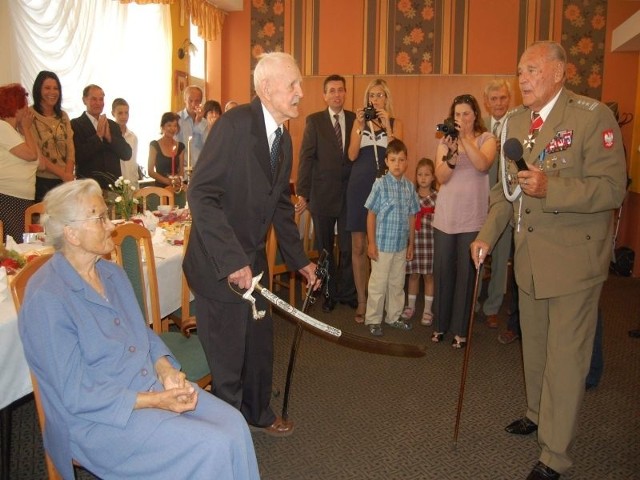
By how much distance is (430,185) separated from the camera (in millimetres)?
4645

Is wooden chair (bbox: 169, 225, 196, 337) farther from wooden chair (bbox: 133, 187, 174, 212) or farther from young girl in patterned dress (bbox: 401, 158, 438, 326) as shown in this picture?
young girl in patterned dress (bbox: 401, 158, 438, 326)

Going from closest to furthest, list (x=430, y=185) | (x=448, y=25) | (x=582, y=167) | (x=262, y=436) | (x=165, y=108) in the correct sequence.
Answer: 1. (x=582, y=167)
2. (x=262, y=436)
3. (x=430, y=185)
4. (x=165, y=108)
5. (x=448, y=25)

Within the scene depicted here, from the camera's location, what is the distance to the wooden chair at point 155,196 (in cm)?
466

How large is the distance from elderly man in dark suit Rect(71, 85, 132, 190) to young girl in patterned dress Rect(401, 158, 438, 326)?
2.59 metres

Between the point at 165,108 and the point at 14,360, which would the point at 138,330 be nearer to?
the point at 14,360

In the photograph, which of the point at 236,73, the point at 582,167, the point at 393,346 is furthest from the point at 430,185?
the point at 236,73

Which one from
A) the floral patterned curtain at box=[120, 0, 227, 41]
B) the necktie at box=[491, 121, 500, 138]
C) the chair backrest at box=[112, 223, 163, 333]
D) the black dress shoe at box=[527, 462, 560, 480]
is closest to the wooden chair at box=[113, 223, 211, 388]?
the chair backrest at box=[112, 223, 163, 333]

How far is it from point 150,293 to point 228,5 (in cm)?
624

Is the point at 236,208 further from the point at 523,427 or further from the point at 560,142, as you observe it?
the point at 523,427

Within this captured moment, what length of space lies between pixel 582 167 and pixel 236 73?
6.71 meters

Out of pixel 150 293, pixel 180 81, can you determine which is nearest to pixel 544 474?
pixel 150 293

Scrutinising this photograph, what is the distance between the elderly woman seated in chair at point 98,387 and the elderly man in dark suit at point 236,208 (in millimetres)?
391

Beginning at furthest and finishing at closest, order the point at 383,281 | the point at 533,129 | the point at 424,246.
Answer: the point at 424,246 → the point at 383,281 → the point at 533,129

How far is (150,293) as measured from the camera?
2.49m
